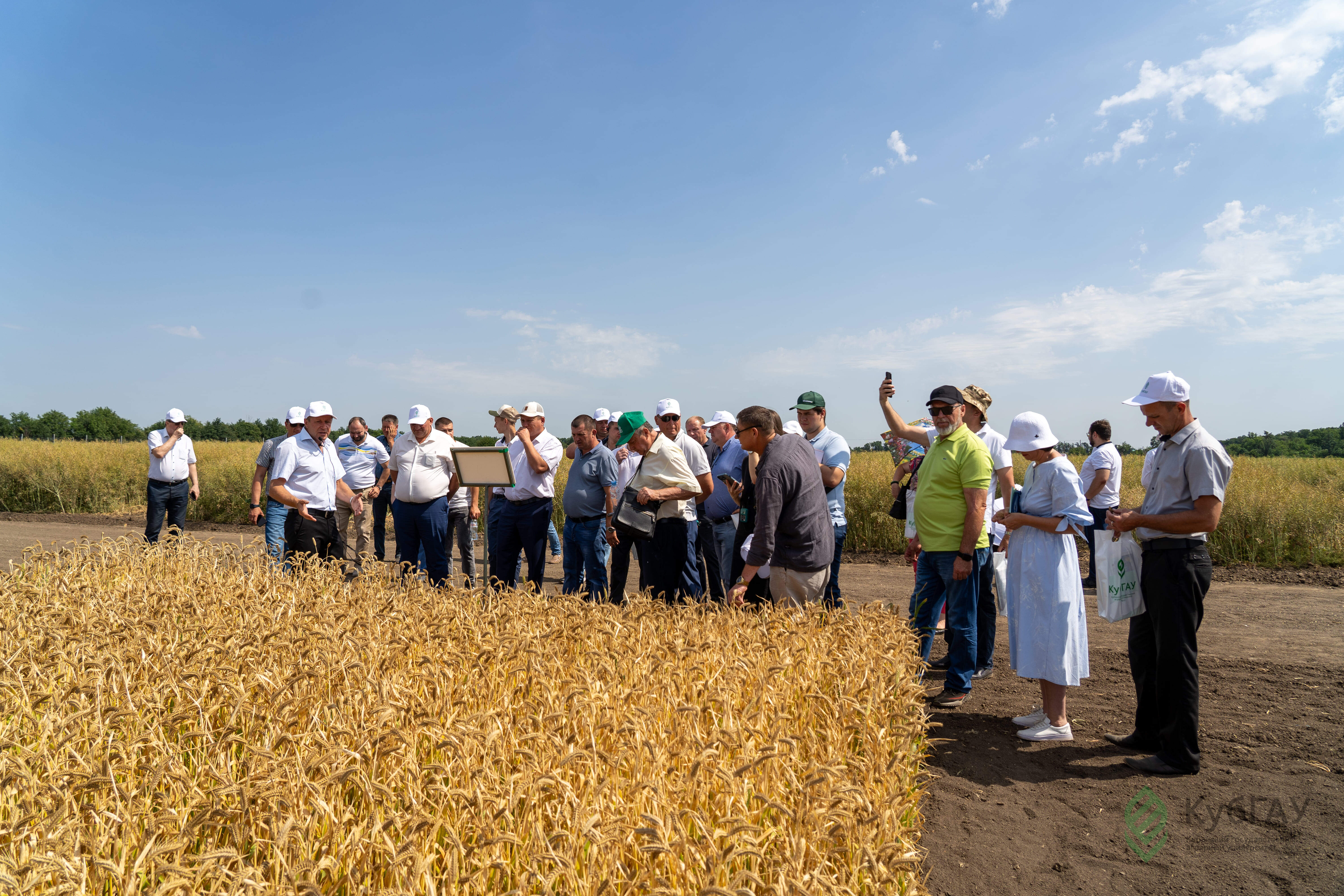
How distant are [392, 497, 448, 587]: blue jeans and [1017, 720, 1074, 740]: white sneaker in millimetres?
5647

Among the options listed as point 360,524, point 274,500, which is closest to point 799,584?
point 274,500

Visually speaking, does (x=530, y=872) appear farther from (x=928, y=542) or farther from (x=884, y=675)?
(x=928, y=542)

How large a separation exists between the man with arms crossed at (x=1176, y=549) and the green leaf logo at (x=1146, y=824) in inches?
14.5

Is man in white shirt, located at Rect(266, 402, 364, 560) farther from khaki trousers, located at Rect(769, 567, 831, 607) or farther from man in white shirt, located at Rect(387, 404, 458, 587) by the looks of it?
khaki trousers, located at Rect(769, 567, 831, 607)

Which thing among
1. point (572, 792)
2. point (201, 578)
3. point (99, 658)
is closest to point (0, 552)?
point (201, 578)

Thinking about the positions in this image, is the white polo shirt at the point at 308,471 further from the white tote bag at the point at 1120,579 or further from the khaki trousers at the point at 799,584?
the white tote bag at the point at 1120,579

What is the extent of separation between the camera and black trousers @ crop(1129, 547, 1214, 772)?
169 inches

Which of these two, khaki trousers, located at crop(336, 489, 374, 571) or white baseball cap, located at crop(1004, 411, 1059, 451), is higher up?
white baseball cap, located at crop(1004, 411, 1059, 451)

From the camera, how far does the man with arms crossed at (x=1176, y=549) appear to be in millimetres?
4246

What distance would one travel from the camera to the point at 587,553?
7.44 m

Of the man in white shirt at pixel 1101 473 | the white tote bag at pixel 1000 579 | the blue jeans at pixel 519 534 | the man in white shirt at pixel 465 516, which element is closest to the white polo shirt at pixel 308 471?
the man in white shirt at pixel 465 516

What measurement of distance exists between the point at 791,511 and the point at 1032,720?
2.24 m

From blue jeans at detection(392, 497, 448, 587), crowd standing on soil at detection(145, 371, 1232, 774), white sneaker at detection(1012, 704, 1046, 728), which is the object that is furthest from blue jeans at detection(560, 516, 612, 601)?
white sneaker at detection(1012, 704, 1046, 728)

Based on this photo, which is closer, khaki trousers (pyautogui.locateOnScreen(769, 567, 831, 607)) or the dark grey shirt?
the dark grey shirt
